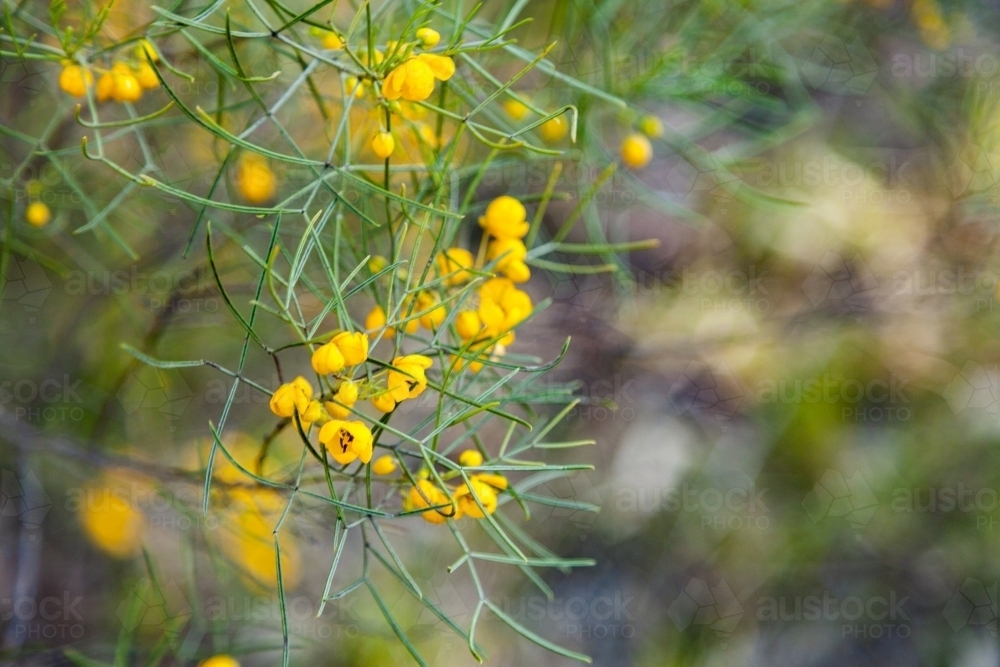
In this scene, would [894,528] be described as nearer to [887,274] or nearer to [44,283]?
[887,274]

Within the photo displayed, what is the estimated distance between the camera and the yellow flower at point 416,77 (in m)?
0.50

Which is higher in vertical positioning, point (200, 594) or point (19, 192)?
point (19, 192)

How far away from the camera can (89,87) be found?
66 centimetres

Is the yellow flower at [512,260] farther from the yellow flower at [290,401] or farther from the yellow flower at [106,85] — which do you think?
the yellow flower at [106,85]

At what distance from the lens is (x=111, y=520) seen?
4.05ft

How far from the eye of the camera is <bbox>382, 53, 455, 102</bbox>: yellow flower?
1.64ft

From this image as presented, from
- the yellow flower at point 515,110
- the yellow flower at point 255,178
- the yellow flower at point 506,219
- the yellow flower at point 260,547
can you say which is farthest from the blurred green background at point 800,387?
the yellow flower at point 506,219

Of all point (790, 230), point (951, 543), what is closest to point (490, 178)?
point (790, 230)

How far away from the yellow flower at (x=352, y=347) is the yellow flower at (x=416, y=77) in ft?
0.59

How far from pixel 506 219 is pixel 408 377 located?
0.71 ft

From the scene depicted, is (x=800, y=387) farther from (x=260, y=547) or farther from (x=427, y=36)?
(x=427, y=36)

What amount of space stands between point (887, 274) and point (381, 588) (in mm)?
1328

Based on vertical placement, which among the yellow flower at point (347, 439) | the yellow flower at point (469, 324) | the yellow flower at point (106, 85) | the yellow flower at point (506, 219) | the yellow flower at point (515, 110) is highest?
the yellow flower at point (106, 85)

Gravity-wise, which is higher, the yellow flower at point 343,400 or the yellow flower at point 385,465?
the yellow flower at point 343,400
